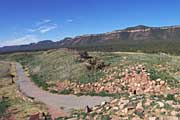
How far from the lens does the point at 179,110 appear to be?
15.7 meters

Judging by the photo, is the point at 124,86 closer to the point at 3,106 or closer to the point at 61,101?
the point at 61,101

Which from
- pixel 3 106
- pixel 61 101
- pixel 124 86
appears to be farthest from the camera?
pixel 124 86

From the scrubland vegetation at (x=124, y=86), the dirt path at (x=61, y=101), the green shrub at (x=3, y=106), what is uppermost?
the scrubland vegetation at (x=124, y=86)

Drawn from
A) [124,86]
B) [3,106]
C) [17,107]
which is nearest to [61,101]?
[17,107]

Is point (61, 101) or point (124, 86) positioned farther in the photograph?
point (124, 86)

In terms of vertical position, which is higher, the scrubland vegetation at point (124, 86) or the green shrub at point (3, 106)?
the scrubland vegetation at point (124, 86)

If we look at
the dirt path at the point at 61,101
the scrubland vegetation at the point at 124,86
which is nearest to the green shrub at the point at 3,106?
the dirt path at the point at 61,101

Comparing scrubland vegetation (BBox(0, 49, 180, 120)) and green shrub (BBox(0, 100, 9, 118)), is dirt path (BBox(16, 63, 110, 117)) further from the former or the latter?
green shrub (BBox(0, 100, 9, 118))

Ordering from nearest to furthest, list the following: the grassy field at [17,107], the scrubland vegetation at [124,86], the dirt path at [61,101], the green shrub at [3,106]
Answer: the scrubland vegetation at [124,86], the grassy field at [17,107], the dirt path at [61,101], the green shrub at [3,106]

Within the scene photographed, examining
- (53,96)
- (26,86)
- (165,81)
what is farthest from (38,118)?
(26,86)

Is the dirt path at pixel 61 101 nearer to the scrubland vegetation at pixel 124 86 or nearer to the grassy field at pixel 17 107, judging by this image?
the grassy field at pixel 17 107

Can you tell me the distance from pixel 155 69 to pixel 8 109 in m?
13.6

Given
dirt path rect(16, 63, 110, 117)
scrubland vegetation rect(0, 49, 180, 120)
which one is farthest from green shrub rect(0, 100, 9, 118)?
scrubland vegetation rect(0, 49, 180, 120)

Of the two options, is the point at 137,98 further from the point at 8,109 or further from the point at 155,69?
the point at 155,69
